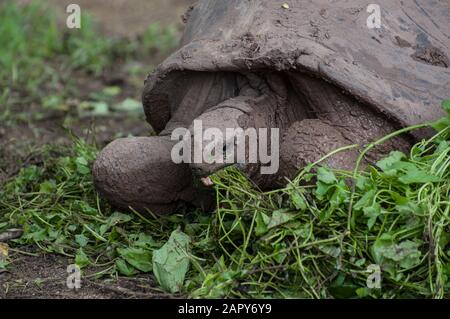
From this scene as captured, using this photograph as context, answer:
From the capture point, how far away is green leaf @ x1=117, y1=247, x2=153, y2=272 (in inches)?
124

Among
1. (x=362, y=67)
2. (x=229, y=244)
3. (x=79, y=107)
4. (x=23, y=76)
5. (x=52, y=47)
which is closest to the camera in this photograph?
(x=229, y=244)

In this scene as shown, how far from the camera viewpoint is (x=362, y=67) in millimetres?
3322

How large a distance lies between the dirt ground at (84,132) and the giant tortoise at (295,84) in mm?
430

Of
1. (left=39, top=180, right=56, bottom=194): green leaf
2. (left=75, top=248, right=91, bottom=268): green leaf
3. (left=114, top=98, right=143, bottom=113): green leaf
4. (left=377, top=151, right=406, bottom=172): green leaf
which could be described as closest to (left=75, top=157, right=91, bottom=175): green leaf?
(left=39, top=180, right=56, bottom=194): green leaf

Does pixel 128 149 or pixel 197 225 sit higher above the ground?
pixel 128 149

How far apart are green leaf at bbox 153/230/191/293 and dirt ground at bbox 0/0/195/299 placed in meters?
0.05

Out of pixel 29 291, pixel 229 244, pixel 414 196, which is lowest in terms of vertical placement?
pixel 29 291

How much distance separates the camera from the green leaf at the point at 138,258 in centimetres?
314

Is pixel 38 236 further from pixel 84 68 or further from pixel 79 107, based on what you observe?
pixel 84 68

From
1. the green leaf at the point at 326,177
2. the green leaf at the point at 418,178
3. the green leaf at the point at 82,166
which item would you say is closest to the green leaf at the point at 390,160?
the green leaf at the point at 418,178

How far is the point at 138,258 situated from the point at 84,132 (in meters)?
2.09

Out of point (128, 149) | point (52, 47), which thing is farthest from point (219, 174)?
point (52, 47)

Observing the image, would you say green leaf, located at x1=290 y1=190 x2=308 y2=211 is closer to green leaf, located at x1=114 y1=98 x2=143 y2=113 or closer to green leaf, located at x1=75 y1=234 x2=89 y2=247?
green leaf, located at x1=75 y1=234 x2=89 y2=247

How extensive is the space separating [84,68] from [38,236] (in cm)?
313
